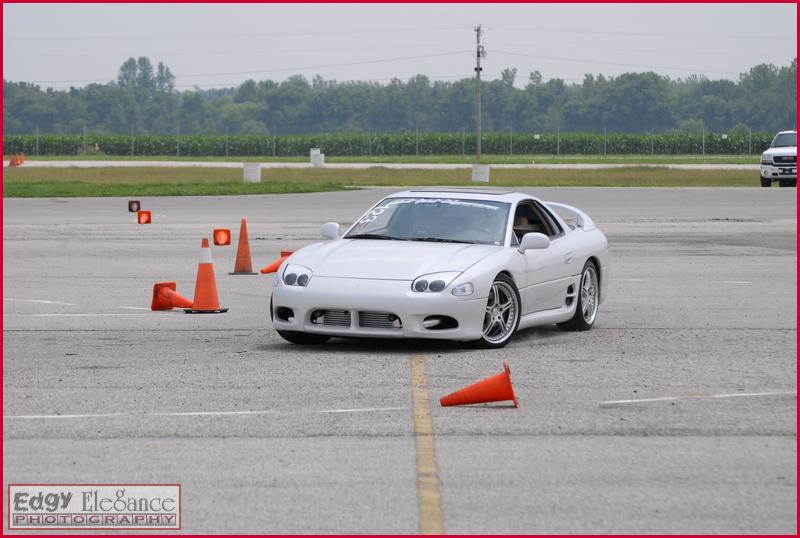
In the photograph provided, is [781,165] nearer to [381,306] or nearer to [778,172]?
[778,172]

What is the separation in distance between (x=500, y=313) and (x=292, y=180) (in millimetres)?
41497

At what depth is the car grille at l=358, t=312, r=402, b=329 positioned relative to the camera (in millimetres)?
11422

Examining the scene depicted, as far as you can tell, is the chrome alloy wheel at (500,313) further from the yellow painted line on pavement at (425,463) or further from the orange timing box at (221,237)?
the orange timing box at (221,237)

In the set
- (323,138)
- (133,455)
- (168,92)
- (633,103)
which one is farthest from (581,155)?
(133,455)

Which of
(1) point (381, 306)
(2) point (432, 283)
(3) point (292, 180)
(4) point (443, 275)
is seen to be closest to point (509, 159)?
(3) point (292, 180)

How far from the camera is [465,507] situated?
636 cm

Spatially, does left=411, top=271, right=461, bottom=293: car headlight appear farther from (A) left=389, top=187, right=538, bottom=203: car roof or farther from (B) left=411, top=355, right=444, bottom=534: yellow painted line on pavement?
(A) left=389, top=187, right=538, bottom=203: car roof

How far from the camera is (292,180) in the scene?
53.0 metres

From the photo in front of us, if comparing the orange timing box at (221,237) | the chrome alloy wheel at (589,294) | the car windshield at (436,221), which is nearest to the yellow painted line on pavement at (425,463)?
the car windshield at (436,221)

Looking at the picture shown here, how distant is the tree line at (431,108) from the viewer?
144 metres

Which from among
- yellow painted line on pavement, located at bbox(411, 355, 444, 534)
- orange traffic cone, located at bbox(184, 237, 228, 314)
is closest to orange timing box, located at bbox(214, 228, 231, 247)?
orange traffic cone, located at bbox(184, 237, 228, 314)

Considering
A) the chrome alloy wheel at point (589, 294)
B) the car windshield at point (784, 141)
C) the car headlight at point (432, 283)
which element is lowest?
the chrome alloy wheel at point (589, 294)

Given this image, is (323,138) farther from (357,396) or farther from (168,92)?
(357,396)

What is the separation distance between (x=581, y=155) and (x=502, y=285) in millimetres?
89674
